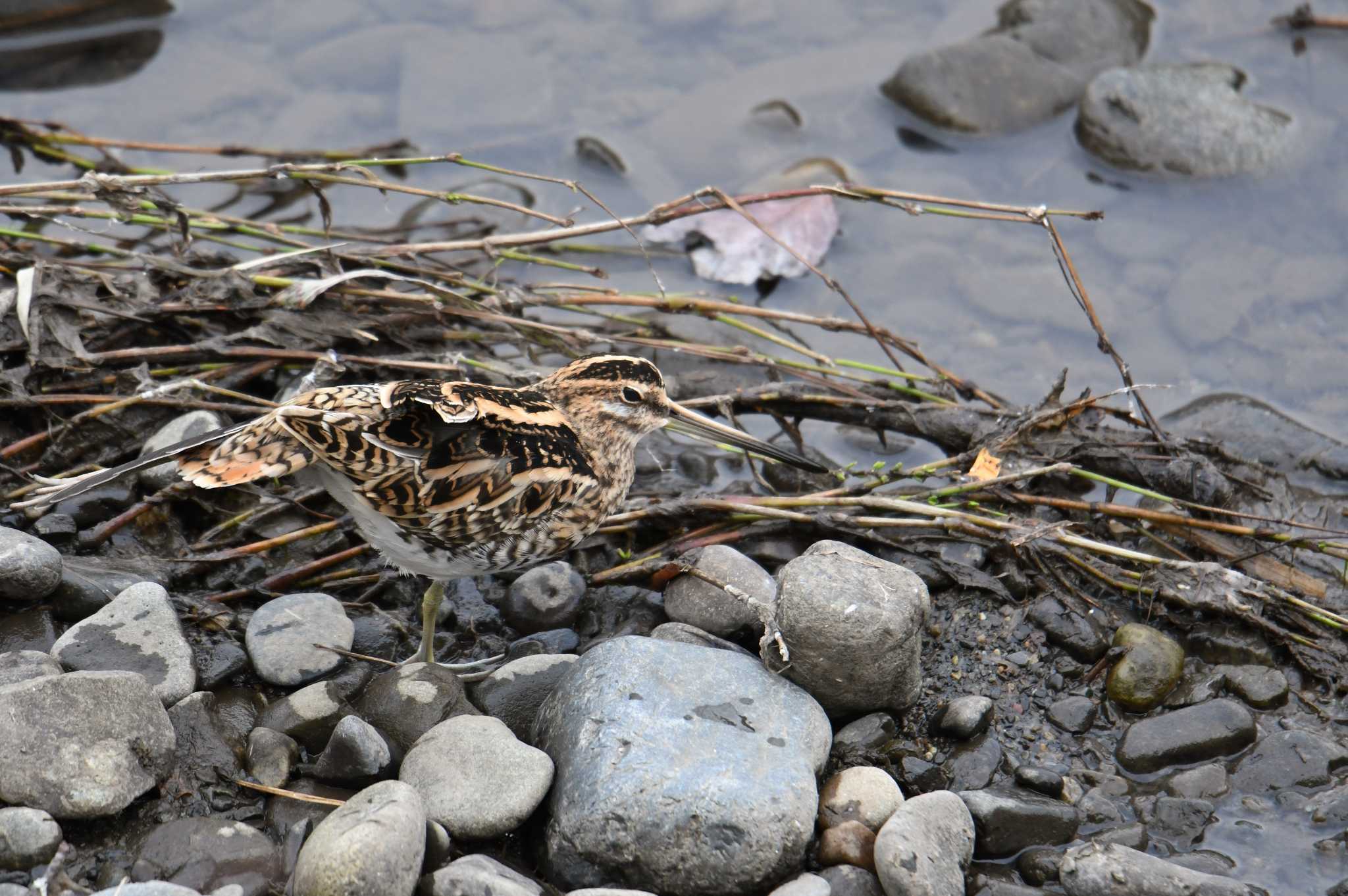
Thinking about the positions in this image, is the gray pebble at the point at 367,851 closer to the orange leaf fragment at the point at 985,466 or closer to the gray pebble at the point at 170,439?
the gray pebble at the point at 170,439

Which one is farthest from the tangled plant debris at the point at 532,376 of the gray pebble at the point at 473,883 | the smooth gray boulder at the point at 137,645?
the gray pebble at the point at 473,883

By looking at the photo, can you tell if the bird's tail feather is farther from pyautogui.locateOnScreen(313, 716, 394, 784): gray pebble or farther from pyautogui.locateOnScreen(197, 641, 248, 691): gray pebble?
pyautogui.locateOnScreen(313, 716, 394, 784): gray pebble

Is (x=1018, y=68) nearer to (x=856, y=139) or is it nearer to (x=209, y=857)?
(x=856, y=139)

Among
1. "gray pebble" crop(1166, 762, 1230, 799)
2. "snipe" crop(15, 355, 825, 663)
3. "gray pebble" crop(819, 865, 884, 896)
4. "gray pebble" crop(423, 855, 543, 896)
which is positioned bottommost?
"gray pebble" crop(1166, 762, 1230, 799)

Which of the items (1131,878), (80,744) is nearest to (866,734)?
(1131,878)

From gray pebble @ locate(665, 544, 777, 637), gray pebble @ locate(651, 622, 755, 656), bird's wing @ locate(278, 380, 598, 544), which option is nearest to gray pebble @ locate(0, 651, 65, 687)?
bird's wing @ locate(278, 380, 598, 544)

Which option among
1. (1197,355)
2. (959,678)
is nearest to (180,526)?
(959,678)

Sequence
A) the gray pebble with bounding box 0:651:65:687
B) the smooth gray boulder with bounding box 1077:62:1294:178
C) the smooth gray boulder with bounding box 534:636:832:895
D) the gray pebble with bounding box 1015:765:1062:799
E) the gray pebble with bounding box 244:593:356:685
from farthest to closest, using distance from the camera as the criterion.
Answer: the smooth gray boulder with bounding box 1077:62:1294:178 < the gray pebble with bounding box 244:593:356:685 < the gray pebble with bounding box 1015:765:1062:799 < the gray pebble with bounding box 0:651:65:687 < the smooth gray boulder with bounding box 534:636:832:895
